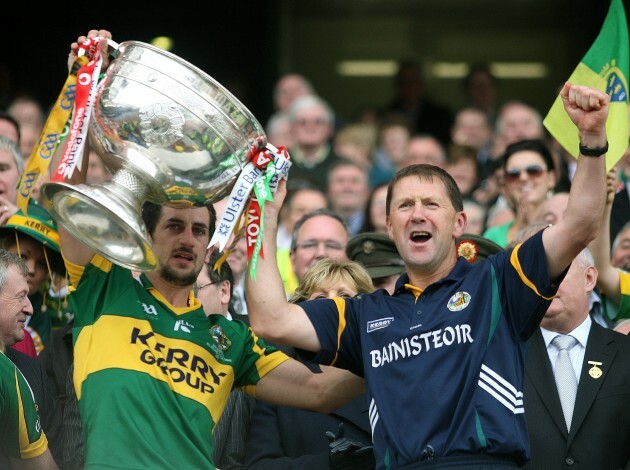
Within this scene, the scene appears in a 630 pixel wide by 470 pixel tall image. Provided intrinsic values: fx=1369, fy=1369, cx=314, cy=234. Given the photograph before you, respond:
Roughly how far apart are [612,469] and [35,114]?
6.99m

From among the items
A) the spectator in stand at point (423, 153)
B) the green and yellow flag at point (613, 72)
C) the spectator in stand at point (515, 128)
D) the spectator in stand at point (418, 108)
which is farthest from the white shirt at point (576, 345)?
the spectator in stand at point (418, 108)

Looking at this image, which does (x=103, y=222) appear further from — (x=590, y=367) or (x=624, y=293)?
(x=624, y=293)

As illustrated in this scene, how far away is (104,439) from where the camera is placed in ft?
17.4

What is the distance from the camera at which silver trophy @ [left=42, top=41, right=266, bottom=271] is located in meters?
5.11

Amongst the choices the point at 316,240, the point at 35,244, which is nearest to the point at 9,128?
the point at 35,244

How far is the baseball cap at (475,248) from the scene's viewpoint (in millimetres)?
6824

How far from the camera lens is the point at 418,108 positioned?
13.3 meters

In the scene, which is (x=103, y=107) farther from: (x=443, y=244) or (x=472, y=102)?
(x=472, y=102)

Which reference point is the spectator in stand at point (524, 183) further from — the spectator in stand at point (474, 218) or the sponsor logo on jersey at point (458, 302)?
the sponsor logo on jersey at point (458, 302)

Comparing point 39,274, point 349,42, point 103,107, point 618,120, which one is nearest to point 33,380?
point 39,274

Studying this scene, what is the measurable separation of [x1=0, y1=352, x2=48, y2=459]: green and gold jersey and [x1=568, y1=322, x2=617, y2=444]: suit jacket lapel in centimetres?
233

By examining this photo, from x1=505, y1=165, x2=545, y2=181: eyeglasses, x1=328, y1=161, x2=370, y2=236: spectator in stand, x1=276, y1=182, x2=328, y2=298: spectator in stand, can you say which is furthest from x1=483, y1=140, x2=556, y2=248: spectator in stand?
x1=328, y1=161, x2=370, y2=236: spectator in stand

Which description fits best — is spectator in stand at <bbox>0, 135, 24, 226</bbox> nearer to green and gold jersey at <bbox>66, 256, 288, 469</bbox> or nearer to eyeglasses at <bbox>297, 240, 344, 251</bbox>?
eyeglasses at <bbox>297, 240, 344, 251</bbox>

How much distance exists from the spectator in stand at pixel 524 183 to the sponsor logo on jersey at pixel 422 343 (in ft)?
9.33
